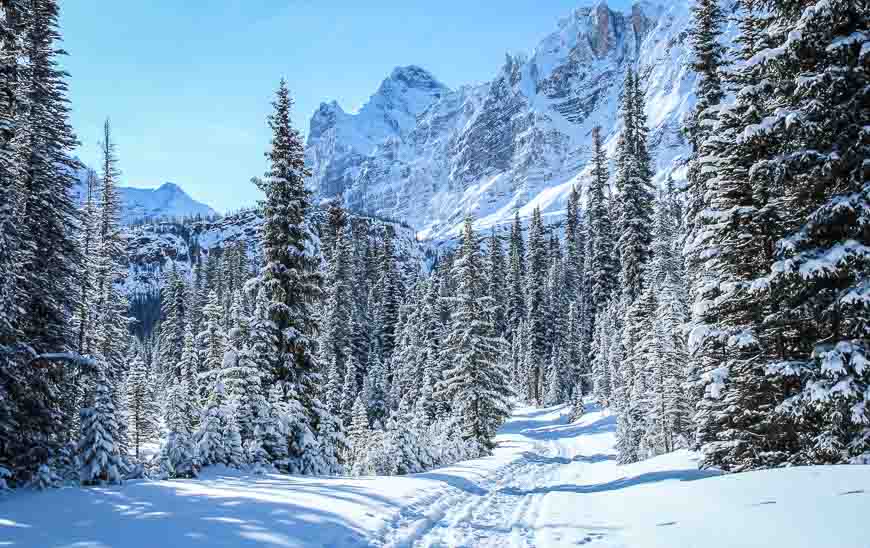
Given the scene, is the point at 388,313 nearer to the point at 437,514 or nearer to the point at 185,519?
the point at 437,514

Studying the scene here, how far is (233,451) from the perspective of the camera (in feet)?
50.1

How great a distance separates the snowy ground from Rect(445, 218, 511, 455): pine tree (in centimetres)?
1683

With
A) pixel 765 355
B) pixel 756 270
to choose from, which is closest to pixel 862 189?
pixel 756 270

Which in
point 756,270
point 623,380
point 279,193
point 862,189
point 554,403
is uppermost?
point 279,193

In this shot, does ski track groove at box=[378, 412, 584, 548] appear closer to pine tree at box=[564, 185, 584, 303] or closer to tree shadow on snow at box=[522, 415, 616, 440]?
tree shadow on snow at box=[522, 415, 616, 440]

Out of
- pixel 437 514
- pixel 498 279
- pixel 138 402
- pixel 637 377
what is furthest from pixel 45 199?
pixel 498 279

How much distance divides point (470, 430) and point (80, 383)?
19093mm

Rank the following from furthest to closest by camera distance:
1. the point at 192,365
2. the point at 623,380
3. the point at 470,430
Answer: the point at 192,365
the point at 623,380
the point at 470,430

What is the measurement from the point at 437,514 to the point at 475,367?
2091 centimetres

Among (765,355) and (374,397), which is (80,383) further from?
(374,397)

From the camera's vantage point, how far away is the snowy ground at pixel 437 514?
23.6 ft

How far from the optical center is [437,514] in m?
10.4

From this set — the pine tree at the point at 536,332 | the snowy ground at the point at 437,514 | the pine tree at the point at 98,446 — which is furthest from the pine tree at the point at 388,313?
the pine tree at the point at 98,446

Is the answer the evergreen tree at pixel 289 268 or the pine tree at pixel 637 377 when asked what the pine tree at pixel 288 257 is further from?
the pine tree at pixel 637 377
